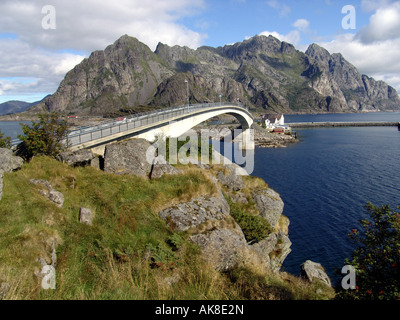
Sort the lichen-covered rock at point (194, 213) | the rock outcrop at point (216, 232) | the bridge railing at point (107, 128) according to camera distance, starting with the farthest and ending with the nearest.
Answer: the bridge railing at point (107, 128), the lichen-covered rock at point (194, 213), the rock outcrop at point (216, 232)

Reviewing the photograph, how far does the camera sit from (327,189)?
48.7 meters

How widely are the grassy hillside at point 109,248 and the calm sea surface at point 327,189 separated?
191 inches

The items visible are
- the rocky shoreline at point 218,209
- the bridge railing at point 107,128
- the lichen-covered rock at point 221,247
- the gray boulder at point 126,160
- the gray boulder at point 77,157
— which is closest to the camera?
the lichen-covered rock at point 221,247

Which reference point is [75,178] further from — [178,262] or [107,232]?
[178,262]

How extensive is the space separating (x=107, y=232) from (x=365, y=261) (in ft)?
34.0

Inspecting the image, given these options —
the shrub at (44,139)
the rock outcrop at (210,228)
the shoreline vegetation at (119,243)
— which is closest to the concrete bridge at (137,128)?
the shrub at (44,139)

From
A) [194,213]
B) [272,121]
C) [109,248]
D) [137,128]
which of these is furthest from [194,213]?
[272,121]

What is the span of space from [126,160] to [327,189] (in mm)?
40768

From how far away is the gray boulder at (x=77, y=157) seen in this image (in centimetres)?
1940

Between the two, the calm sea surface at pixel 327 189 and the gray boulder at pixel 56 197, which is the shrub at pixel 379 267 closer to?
the calm sea surface at pixel 327 189

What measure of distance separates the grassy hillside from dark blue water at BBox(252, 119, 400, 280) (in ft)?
15.3

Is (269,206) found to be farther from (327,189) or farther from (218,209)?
(327,189)
